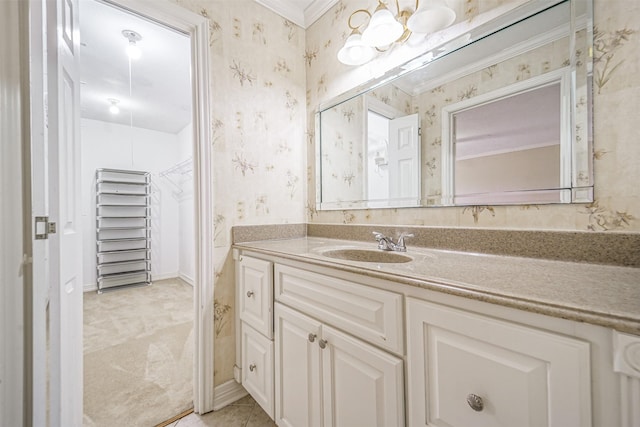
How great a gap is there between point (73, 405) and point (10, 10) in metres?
1.33

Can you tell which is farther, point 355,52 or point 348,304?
point 355,52

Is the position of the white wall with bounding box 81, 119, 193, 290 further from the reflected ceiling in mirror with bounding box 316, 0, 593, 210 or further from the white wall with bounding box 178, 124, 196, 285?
the reflected ceiling in mirror with bounding box 316, 0, 593, 210

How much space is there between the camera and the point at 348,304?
83 centimetres

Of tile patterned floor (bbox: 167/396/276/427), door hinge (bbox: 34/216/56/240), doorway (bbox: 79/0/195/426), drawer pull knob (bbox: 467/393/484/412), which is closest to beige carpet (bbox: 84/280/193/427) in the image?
doorway (bbox: 79/0/195/426)

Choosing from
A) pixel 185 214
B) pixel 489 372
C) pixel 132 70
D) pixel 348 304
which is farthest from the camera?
pixel 185 214

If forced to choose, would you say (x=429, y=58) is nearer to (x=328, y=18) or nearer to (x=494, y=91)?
(x=494, y=91)

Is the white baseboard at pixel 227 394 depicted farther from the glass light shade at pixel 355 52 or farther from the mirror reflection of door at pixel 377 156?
the glass light shade at pixel 355 52

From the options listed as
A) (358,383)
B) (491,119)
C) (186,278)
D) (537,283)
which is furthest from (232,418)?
(186,278)

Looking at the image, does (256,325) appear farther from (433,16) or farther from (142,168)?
(142,168)

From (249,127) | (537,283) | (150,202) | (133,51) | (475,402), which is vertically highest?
(133,51)

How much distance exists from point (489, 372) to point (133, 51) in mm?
2926

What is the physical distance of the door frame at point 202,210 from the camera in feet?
4.48

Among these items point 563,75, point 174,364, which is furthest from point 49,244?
point 563,75

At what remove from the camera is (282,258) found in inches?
43.4
